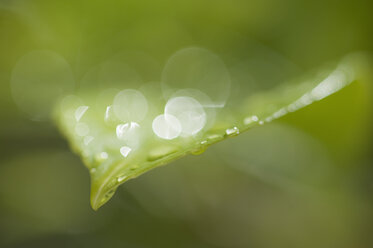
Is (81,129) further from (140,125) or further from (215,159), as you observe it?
(215,159)

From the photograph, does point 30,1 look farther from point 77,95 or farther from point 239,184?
point 239,184

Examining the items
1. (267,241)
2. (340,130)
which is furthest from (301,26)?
(267,241)

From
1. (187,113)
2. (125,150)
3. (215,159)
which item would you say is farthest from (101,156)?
(215,159)

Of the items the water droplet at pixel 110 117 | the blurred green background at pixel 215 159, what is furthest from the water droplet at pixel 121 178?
the blurred green background at pixel 215 159

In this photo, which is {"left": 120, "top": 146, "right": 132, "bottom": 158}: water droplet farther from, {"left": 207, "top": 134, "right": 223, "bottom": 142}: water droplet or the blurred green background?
the blurred green background

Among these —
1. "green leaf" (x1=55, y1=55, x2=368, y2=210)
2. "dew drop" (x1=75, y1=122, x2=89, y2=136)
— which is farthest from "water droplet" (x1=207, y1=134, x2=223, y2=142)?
"dew drop" (x1=75, y1=122, x2=89, y2=136)

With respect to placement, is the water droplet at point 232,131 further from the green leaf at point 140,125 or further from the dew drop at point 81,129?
the dew drop at point 81,129
